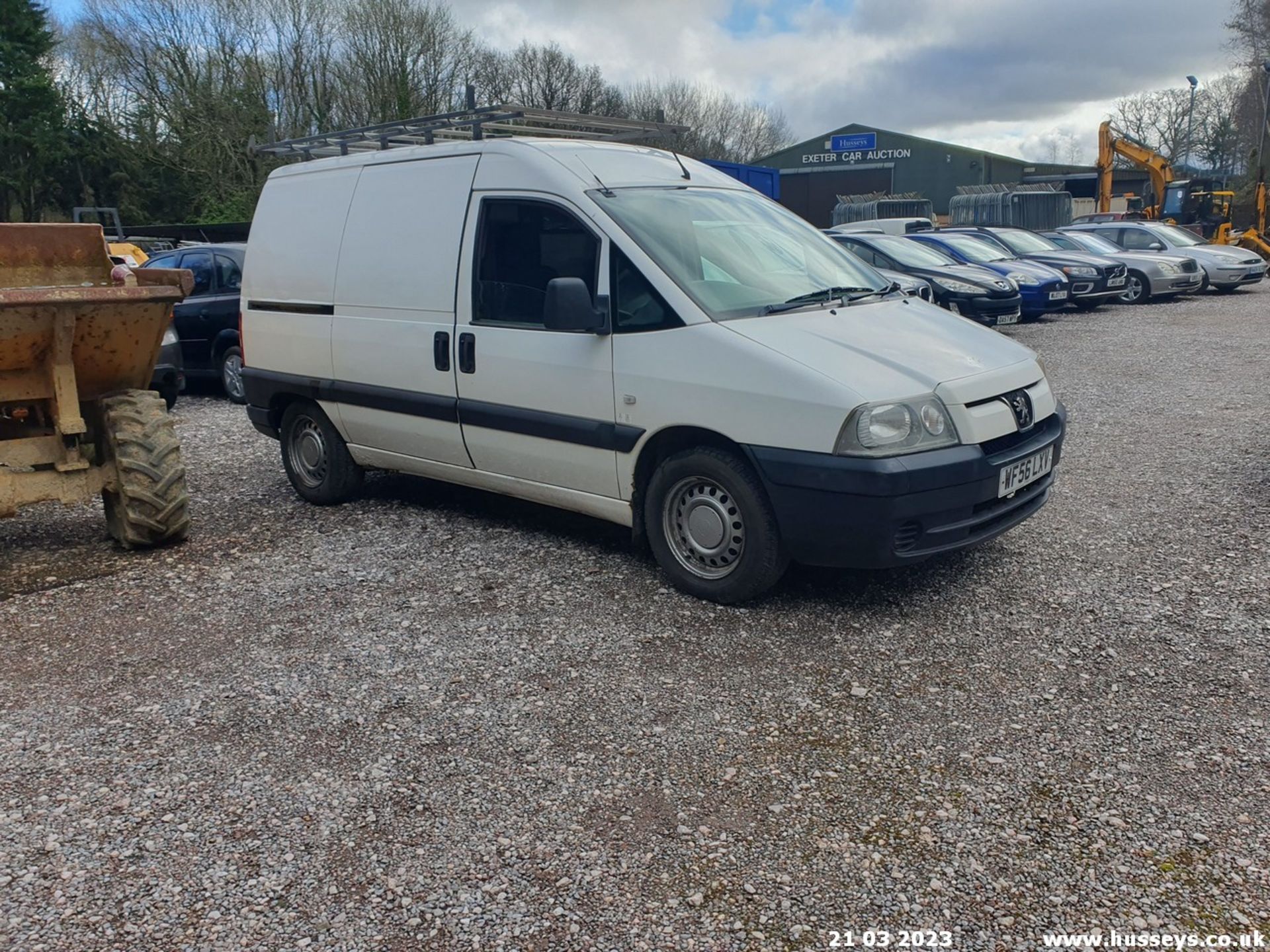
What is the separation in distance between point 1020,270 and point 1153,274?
3633 millimetres

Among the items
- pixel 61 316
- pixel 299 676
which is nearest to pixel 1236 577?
pixel 299 676

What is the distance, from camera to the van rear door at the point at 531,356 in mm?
4910

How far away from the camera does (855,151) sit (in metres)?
55.3

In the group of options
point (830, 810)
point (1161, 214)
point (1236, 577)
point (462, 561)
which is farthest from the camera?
point (1161, 214)

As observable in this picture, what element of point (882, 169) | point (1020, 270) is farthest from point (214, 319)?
point (882, 169)

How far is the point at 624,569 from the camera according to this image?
206 inches

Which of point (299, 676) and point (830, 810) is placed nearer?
point (830, 810)

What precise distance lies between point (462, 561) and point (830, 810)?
9.45 ft

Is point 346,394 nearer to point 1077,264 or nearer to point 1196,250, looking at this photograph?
point 1077,264

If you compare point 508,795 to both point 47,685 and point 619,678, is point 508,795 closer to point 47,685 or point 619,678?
point 619,678

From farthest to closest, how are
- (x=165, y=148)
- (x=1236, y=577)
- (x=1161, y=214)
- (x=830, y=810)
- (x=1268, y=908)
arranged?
(x=165, y=148) < (x=1161, y=214) < (x=1236, y=577) < (x=830, y=810) < (x=1268, y=908)

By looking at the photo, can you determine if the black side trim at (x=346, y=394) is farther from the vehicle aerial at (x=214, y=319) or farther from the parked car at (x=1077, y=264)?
the parked car at (x=1077, y=264)

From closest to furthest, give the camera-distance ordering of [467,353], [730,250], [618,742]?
[618,742]
[730,250]
[467,353]

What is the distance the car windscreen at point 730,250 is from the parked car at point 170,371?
19.0 feet
